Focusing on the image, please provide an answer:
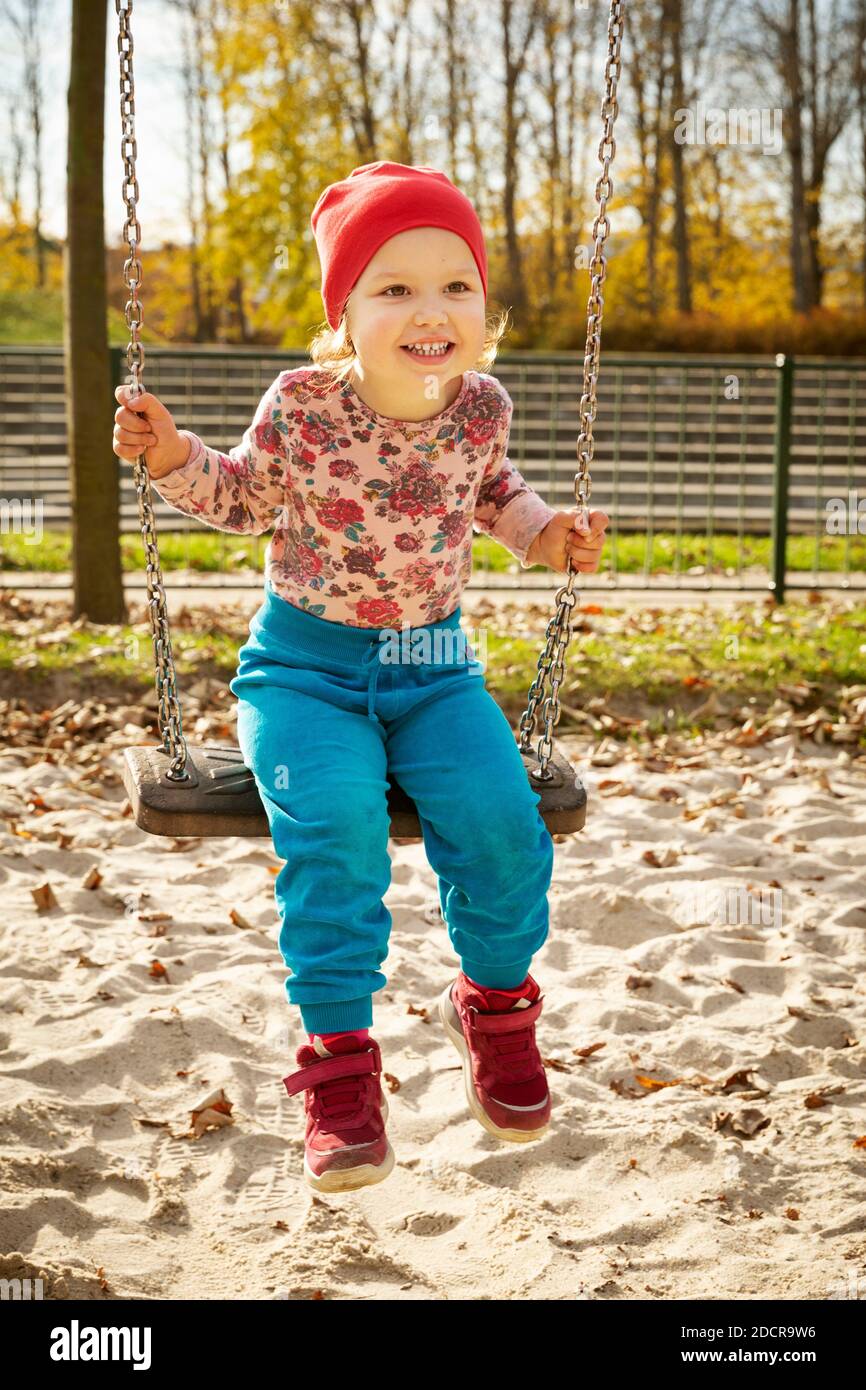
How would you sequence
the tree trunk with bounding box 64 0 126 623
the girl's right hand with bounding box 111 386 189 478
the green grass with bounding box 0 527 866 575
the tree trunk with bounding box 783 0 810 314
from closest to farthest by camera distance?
the girl's right hand with bounding box 111 386 189 478 → the tree trunk with bounding box 64 0 126 623 → the green grass with bounding box 0 527 866 575 → the tree trunk with bounding box 783 0 810 314

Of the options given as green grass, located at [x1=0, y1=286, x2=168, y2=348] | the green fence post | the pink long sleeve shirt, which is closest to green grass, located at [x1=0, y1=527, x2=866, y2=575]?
the green fence post

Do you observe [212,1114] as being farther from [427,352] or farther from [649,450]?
[649,450]

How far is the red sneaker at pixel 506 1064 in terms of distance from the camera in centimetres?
247

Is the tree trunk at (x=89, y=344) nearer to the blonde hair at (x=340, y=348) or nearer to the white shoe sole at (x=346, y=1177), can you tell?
the blonde hair at (x=340, y=348)

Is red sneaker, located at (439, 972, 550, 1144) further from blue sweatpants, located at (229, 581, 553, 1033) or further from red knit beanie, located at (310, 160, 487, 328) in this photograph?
red knit beanie, located at (310, 160, 487, 328)

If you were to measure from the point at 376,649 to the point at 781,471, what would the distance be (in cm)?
642

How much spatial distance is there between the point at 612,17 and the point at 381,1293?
2333 mm

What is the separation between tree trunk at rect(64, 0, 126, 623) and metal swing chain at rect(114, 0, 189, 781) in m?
4.12

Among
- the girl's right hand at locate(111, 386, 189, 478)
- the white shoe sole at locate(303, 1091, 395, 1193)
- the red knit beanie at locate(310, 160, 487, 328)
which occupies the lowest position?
the white shoe sole at locate(303, 1091, 395, 1193)

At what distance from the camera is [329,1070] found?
229 cm

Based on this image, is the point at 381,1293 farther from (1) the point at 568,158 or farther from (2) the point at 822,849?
(1) the point at 568,158

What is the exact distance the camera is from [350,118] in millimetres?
20484

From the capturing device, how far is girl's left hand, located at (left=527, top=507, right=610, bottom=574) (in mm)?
2697

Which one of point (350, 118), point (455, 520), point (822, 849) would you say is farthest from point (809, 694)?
point (350, 118)
